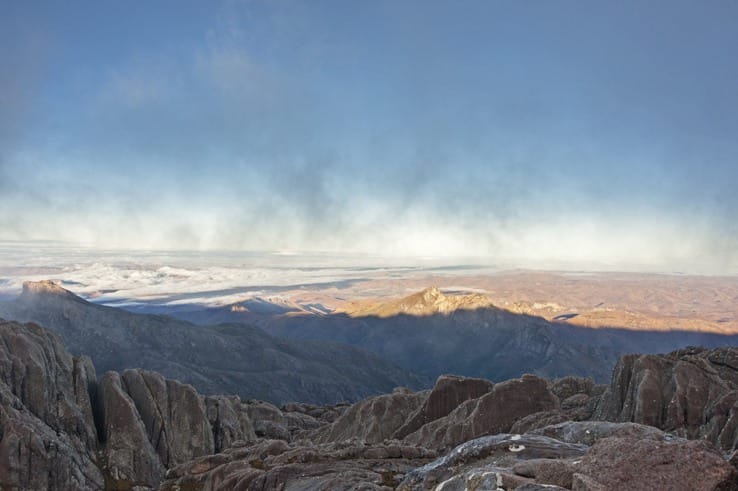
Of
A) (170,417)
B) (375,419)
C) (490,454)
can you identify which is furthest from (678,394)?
(170,417)

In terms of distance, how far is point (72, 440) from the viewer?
161 m

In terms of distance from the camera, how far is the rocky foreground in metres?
22.0

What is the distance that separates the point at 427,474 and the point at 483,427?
82619 millimetres

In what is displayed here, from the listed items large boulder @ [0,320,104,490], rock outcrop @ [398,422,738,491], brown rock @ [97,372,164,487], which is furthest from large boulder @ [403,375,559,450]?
large boulder @ [0,320,104,490]

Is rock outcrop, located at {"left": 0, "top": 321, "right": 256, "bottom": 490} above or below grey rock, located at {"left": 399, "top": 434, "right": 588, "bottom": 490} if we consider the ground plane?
below

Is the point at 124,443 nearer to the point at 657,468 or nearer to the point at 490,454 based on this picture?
the point at 490,454

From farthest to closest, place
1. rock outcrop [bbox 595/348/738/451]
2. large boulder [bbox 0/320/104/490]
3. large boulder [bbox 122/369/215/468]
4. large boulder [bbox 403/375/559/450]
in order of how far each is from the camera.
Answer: large boulder [bbox 122/369/215/468], large boulder [bbox 0/320/104/490], large boulder [bbox 403/375/559/450], rock outcrop [bbox 595/348/738/451]

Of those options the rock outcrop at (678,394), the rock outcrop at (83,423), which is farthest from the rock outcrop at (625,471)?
the rock outcrop at (83,423)

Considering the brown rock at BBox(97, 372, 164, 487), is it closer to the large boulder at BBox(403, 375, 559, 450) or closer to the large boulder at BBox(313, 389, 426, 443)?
the large boulder at BBox(313, 389, 426, 443)

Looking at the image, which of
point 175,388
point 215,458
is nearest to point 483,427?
point 215,458

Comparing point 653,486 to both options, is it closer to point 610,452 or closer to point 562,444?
point 610,452

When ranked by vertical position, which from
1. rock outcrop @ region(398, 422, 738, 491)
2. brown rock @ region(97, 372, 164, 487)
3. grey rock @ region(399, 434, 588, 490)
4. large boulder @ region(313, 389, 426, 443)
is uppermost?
rock outcrop @ region(398, 422, 738, 491)

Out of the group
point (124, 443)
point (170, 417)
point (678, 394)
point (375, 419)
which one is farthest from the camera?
point (170, 417)

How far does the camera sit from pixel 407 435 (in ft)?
437
